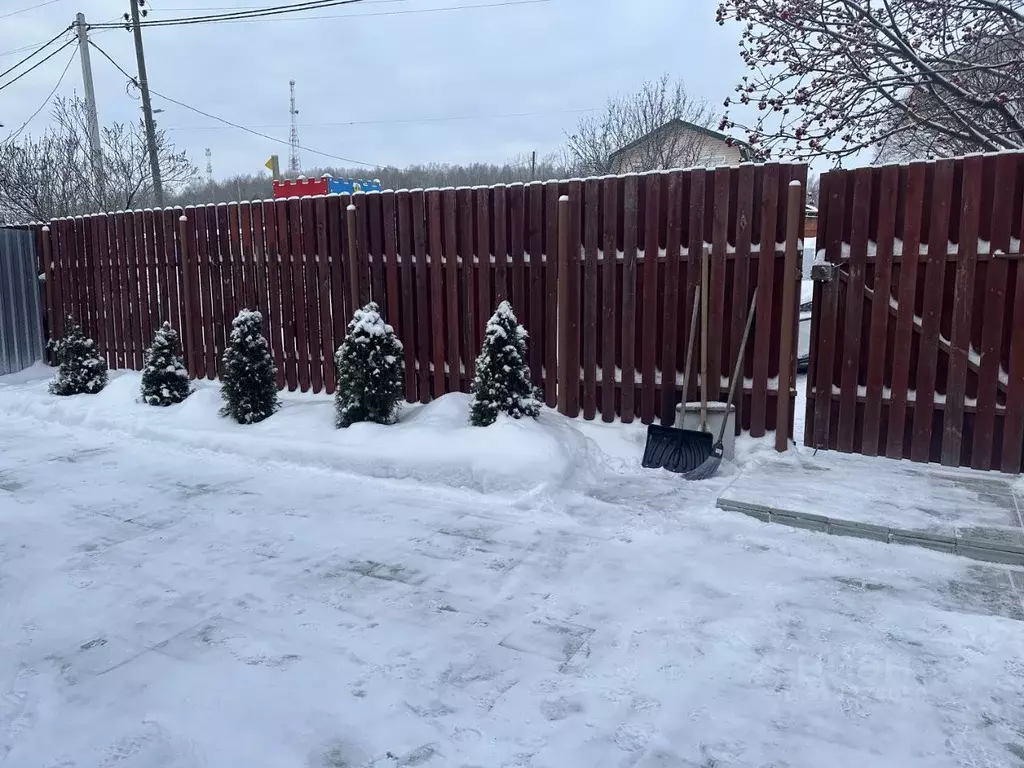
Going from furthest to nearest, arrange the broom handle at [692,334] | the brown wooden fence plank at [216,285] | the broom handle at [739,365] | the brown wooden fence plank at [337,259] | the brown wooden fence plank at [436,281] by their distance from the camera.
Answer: the brown wooden fence plank at [216,285] < the brown wooden fence plank at [337,259] < the brown wooden fence plank at [436,281] < the broom handle at [692,334] < the broom handle at [739,365]

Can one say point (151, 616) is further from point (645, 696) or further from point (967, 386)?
point (967, 386)

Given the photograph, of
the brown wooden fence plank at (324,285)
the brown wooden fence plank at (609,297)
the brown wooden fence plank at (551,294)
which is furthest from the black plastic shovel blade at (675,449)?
the brown wooden fence plank at (324,285)

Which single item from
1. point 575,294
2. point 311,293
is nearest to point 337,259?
point 311,293

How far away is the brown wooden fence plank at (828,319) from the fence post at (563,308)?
1766 millimetres

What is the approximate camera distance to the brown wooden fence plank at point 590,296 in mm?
6734

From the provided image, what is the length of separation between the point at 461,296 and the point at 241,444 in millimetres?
2587

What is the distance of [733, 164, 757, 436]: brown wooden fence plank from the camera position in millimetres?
6062

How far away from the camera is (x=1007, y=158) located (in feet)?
17.2

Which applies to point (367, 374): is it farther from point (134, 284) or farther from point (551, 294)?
point (134, 284)

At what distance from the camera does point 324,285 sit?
27.3 feet

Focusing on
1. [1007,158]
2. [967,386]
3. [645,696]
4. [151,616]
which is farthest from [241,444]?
[1007,158]

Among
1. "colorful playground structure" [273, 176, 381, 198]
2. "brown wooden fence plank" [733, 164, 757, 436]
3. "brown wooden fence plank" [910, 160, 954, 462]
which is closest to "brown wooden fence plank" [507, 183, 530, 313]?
"brown wooden fence plank" [733, 164, 757, 436]

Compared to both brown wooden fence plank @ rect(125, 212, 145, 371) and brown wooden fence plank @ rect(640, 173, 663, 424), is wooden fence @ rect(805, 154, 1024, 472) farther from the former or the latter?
brown wooden fence plank @ rect(125, 212, 145, 371)

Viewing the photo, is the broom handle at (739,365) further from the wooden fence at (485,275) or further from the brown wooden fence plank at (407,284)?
the brown wooden fence plank at (407,284)
